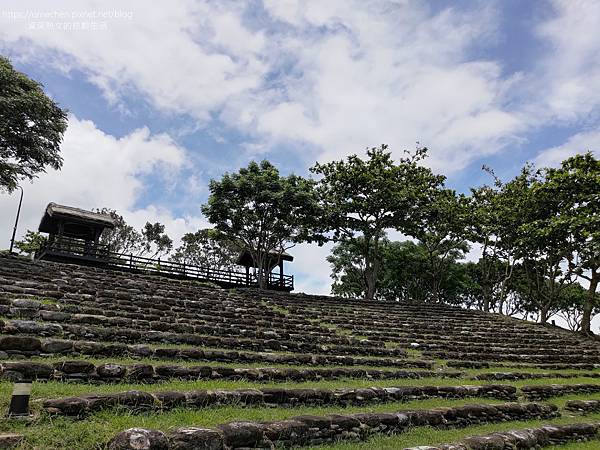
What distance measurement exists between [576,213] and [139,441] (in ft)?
75.4

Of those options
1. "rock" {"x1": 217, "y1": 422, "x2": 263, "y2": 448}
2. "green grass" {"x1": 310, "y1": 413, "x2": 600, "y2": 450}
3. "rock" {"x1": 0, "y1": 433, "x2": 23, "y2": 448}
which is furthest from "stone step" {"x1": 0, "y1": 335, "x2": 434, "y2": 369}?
"rock" {"x1": 217, "y1": 422, "x2": 263, "y2": 448}

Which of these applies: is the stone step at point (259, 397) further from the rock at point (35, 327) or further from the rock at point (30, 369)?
the rock at point (35, 327)

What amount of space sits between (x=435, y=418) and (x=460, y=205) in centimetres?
2414

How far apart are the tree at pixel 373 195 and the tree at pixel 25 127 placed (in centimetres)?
1476

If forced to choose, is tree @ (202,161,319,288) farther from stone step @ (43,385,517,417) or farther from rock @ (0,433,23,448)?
rock @ (0,433,23,448)

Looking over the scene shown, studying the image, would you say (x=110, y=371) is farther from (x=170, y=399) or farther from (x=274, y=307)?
(x=274, y=307)

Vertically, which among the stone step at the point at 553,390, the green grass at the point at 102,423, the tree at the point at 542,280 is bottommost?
the stone step at the point at 553,390

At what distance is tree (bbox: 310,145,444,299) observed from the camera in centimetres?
2688

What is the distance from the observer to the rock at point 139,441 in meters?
3.60

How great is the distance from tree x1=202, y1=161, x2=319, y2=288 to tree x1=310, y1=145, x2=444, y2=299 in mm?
1759

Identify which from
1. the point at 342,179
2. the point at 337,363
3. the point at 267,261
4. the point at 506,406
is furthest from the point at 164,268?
the point at 506,406

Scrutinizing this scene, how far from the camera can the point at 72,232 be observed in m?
26.1

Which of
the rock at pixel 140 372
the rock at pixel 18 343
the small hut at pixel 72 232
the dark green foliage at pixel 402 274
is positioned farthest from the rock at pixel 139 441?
the dark green foliage at pixel 402 274

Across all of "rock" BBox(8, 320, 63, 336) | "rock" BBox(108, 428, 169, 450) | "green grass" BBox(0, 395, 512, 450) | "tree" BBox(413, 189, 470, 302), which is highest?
"tree" BBox(413, 189, 470, 302)
